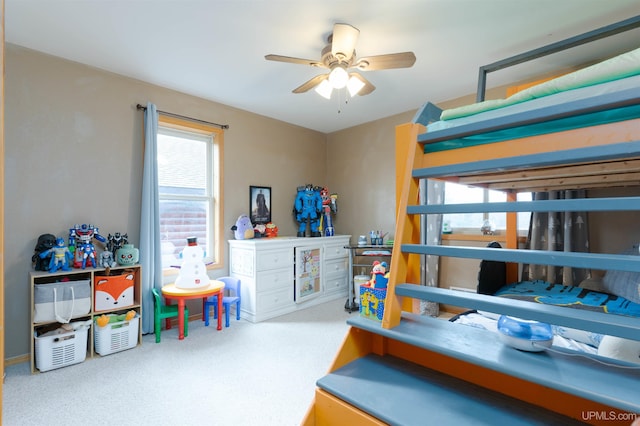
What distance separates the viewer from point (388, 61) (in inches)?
87.1

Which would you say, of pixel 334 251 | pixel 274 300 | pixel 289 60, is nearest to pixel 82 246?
pixel 274 300

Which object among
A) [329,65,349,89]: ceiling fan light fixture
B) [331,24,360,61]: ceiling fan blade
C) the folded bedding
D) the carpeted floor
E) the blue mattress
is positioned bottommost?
the carpeted floor

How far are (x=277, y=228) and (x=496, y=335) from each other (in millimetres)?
3535

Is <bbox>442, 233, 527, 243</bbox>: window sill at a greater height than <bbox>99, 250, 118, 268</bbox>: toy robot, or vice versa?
<bbox>442, 233, 527, 243</bbox>: window sill

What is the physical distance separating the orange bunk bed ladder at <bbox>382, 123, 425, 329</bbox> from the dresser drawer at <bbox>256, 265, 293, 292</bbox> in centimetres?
256

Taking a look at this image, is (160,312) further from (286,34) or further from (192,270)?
(286,34)

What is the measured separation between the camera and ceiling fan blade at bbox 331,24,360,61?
79.7 inches

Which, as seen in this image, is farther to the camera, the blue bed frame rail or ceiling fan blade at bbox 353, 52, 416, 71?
ceiling fan blade at bbox 353, 52, 416, 71

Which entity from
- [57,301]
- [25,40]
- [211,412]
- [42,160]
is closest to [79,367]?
[57,301]

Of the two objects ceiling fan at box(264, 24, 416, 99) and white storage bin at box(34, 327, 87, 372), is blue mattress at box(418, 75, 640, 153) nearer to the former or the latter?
ceiling fan at box(264, 24, 416, 99)

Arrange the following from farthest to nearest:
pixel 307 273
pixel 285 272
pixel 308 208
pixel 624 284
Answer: pixel 308 208
pixel 307 273
pixel 285 272
pixel 624 284

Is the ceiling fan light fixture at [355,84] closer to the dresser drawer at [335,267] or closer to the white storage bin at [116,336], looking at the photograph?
the dresser drawer at [335,267]

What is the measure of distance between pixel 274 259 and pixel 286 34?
2336 mm

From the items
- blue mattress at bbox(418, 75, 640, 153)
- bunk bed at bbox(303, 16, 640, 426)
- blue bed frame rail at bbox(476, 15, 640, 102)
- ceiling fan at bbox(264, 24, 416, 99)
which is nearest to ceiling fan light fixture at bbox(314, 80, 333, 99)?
ceiling fan at bbox(264, 24, 416, 99)
